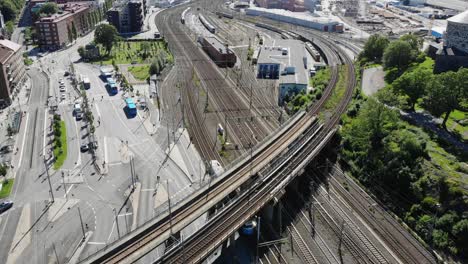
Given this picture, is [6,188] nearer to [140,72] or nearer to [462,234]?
[140,72]

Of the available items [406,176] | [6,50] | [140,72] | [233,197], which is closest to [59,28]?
[6,50]

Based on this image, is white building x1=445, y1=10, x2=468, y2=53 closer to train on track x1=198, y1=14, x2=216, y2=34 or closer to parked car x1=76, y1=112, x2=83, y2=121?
parked car x1=76, y1=112, x2=83, y2=121

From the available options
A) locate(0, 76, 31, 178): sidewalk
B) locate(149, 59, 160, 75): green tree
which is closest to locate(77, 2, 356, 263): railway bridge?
locate(0, 76, 31, 178): sidewalk

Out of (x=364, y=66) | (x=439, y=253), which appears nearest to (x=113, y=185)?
(x=439, y=253)

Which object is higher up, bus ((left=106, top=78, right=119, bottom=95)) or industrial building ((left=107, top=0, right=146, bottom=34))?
industrial building ((left=107, top=0, right=146, bottom=34))

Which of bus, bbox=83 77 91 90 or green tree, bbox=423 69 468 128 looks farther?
bus, bbox=83 77 91 90

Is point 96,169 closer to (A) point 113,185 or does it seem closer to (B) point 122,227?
(A) point 113,185

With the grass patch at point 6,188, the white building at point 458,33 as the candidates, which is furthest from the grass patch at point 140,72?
the white building at point 458,33
